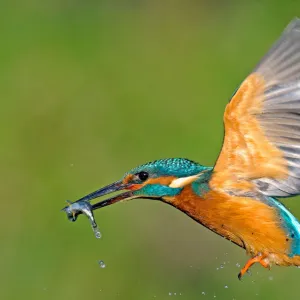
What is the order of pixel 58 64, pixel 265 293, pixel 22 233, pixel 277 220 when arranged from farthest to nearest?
1. pixel 58 64
2. pixel 22 233
3. pixel 265 293
4. pixel 277 220

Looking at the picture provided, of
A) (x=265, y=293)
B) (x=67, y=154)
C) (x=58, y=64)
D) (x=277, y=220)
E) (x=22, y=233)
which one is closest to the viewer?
(x=277, y=220)

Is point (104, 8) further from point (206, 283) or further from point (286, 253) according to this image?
point (286, 253)

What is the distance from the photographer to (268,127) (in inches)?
206

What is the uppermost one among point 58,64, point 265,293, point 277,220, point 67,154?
point 58,64

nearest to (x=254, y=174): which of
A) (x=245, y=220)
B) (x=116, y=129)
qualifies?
(x=245, y=220)

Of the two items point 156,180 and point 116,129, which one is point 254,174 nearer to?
point 156,180

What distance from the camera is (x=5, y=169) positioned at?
25.7 ft

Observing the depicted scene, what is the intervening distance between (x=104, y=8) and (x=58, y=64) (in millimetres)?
596

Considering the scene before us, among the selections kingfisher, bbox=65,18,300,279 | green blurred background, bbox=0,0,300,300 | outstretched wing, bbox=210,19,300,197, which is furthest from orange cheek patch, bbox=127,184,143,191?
green blurred background, bbox=0,0,300,300

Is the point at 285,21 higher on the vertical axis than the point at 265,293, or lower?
higher

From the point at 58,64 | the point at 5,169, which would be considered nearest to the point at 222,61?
the point at 58,64

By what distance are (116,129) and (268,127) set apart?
304cm

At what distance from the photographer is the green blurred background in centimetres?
Answer: 706

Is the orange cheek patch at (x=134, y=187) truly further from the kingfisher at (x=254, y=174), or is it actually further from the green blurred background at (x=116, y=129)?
the green blurred background at (x=116, y=129)
